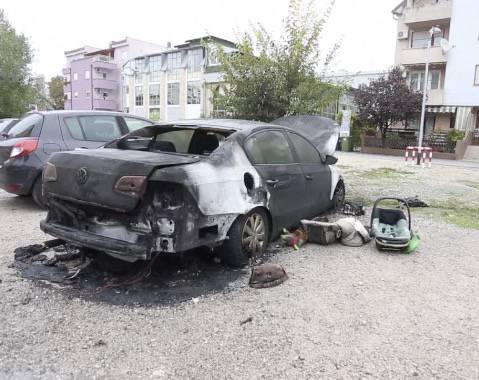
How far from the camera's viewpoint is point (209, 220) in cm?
385

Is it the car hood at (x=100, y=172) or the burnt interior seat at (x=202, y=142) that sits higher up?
the burnt interior seat at (x=202, y=142)

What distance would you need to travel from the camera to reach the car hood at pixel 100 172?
361cm

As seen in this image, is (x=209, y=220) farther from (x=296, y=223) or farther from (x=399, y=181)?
(x=399, y=181)

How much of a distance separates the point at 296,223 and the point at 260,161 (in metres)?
1.18

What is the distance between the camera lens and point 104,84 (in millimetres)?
73125

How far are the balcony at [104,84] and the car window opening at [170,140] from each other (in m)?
72.5

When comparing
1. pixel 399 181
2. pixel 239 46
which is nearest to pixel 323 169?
pixel 239 46

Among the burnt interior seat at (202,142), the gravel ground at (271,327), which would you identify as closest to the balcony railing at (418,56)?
the gravel ground at (271,327)

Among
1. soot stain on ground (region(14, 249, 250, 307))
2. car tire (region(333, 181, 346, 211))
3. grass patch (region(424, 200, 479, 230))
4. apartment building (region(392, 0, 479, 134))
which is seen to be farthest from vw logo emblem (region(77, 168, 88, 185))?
apartment building (region(392, 0, 479, 134))

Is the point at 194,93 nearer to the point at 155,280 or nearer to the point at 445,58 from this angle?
the point at 445,58

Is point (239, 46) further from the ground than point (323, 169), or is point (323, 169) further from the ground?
point (239, 46)

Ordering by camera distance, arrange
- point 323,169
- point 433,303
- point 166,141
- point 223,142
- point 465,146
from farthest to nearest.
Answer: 1. point 465,146
2. point 323,169
3. point 166,141
4. point 223,142
5. point 433,303

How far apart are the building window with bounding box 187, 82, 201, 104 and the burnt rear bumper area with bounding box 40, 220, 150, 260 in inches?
2055

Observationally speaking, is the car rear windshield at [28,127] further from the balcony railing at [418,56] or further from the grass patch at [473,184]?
the balcony railing at [418,56]
